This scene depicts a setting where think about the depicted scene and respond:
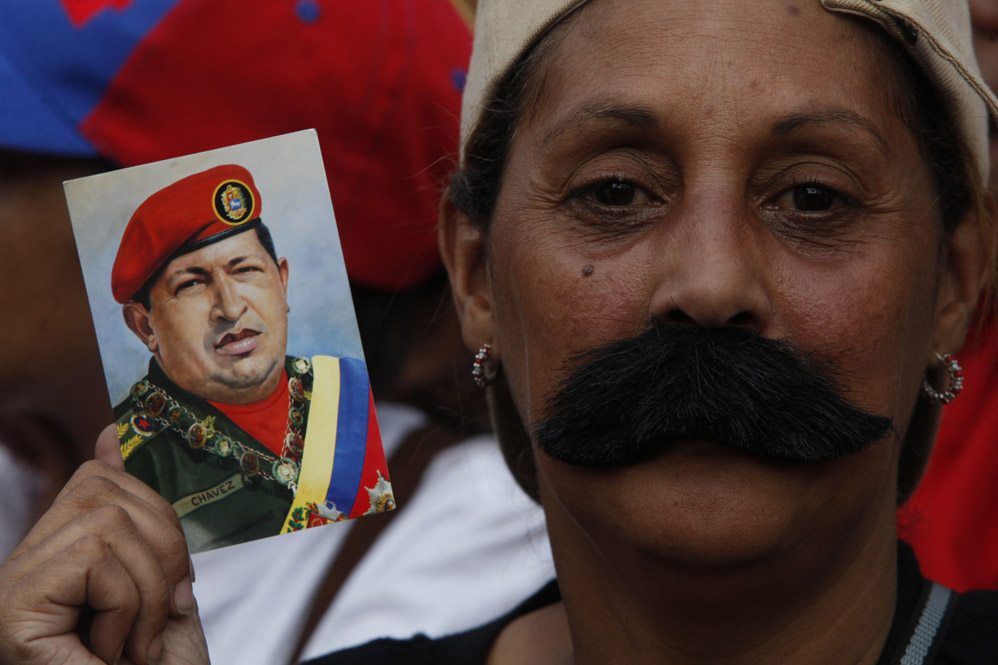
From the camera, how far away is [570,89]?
1.90 metres

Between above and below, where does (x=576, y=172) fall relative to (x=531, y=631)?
above

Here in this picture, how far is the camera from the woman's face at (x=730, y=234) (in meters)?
1.65

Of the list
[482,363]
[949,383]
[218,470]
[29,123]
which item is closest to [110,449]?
[218,470]

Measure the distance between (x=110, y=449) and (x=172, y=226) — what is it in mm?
426

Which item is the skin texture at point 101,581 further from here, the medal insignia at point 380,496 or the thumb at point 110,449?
the medal insignia at point 380,496

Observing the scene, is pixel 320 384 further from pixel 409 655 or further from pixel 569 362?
pixel 409 655

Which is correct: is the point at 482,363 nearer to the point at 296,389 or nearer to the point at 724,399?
the point at 296,389

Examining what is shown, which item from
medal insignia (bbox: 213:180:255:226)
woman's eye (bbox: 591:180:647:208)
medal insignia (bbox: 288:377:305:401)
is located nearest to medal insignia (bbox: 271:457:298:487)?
medal insignia (bbox: 288:377:305:401)

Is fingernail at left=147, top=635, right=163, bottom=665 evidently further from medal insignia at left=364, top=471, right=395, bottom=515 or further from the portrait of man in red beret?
medal insignia at left=364, top=471, right=395, bottom=515

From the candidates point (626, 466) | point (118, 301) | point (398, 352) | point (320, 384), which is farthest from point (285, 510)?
point (398, 352)

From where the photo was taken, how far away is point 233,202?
1948 mm

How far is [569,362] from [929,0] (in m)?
0.90

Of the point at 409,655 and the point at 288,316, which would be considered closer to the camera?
the point at 288,316

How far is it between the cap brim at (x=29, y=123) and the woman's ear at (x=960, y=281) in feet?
7.12
